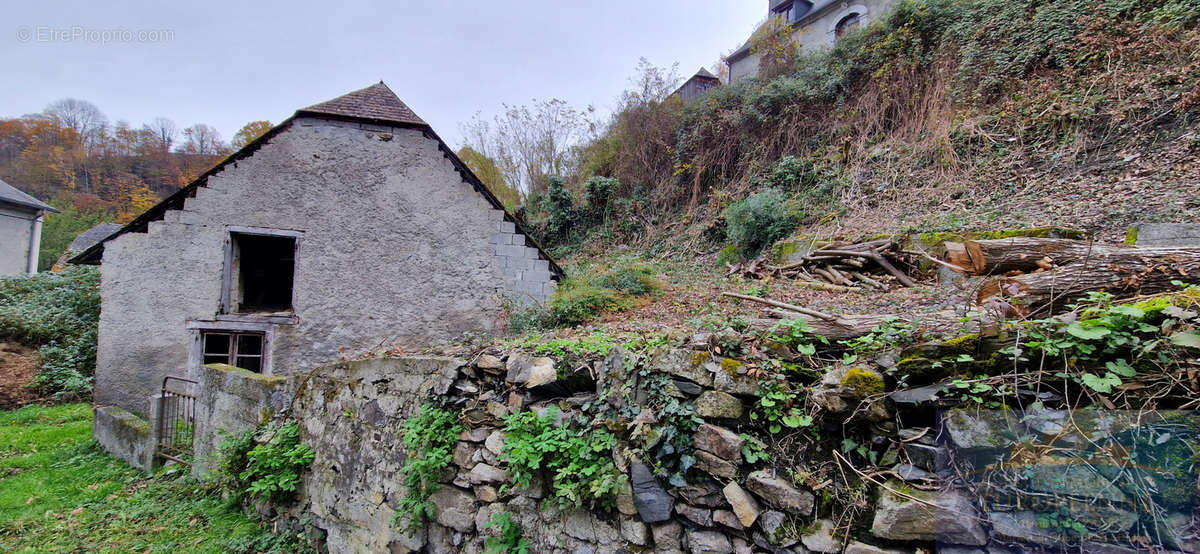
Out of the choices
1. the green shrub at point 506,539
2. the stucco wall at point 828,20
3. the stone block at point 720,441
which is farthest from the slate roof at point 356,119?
the stucco wall at point 828,20

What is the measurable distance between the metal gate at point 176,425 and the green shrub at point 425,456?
4.16 m

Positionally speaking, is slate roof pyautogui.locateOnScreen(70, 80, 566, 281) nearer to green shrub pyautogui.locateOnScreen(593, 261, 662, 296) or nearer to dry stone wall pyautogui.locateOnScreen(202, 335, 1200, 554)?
green shrub pyautogui.locateOnScreen(593, 261, 662, 296)

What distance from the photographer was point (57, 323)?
9.97m

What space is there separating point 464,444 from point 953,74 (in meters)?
11.9

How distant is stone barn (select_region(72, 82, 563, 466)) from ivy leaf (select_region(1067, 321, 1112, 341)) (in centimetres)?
650

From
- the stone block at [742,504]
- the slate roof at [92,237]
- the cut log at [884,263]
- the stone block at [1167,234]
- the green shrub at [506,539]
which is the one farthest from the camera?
the slate roof at [92,237]

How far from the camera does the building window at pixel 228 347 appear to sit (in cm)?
757

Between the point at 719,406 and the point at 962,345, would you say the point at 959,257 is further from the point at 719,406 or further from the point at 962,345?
the point at 719,406

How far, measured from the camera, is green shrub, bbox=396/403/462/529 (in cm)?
368

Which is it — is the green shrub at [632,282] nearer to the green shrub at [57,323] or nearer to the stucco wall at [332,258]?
the stucco wall at [332,258]

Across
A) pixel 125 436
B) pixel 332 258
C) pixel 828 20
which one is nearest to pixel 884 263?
pixel 332 258

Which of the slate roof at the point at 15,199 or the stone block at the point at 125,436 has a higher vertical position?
the slate roof at the point at 15,199

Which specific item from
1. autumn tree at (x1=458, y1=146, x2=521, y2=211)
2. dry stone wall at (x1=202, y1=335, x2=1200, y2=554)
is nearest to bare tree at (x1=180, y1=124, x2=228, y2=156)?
autumn tree at (x1=458, y1=146, x2=521, y2=211)

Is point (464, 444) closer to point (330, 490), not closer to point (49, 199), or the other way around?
point (330, 490)
